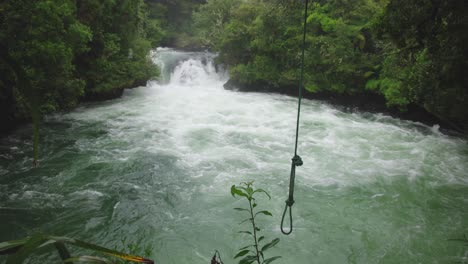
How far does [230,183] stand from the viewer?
6.87 metres

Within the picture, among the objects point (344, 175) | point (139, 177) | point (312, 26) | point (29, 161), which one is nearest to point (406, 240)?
point (344, 175)

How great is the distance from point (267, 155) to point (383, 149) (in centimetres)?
328

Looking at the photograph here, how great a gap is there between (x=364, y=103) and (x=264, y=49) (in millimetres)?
5466

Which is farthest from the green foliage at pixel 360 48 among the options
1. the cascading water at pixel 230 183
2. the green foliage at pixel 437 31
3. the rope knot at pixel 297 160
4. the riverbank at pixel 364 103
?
the rope knot at pixel 297 160

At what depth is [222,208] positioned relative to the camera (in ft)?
19.6

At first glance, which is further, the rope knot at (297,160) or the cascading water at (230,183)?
the cascading water at (230,183)

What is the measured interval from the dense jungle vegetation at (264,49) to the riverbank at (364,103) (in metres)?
0.32

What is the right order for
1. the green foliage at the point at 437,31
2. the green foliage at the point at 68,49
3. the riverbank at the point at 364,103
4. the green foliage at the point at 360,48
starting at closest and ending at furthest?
1. the green foliage at the point at 437,31
2. the green foliage at the point at 360,48
3. the green foliage at the point at 68,49
4. the riverbank at the point at 364,103

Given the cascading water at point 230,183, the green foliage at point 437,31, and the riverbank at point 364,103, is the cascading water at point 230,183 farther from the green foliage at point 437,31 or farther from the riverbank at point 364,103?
the green foliage at point 437,31

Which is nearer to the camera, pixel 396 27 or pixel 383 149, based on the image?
pixel 396 27

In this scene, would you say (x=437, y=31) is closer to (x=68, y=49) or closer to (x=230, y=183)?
(x=230, y=183)

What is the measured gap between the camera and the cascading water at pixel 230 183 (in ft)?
16.6

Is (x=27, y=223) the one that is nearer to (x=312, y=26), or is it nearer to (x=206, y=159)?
(x=206, y=159)

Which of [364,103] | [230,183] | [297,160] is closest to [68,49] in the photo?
[230,183]
